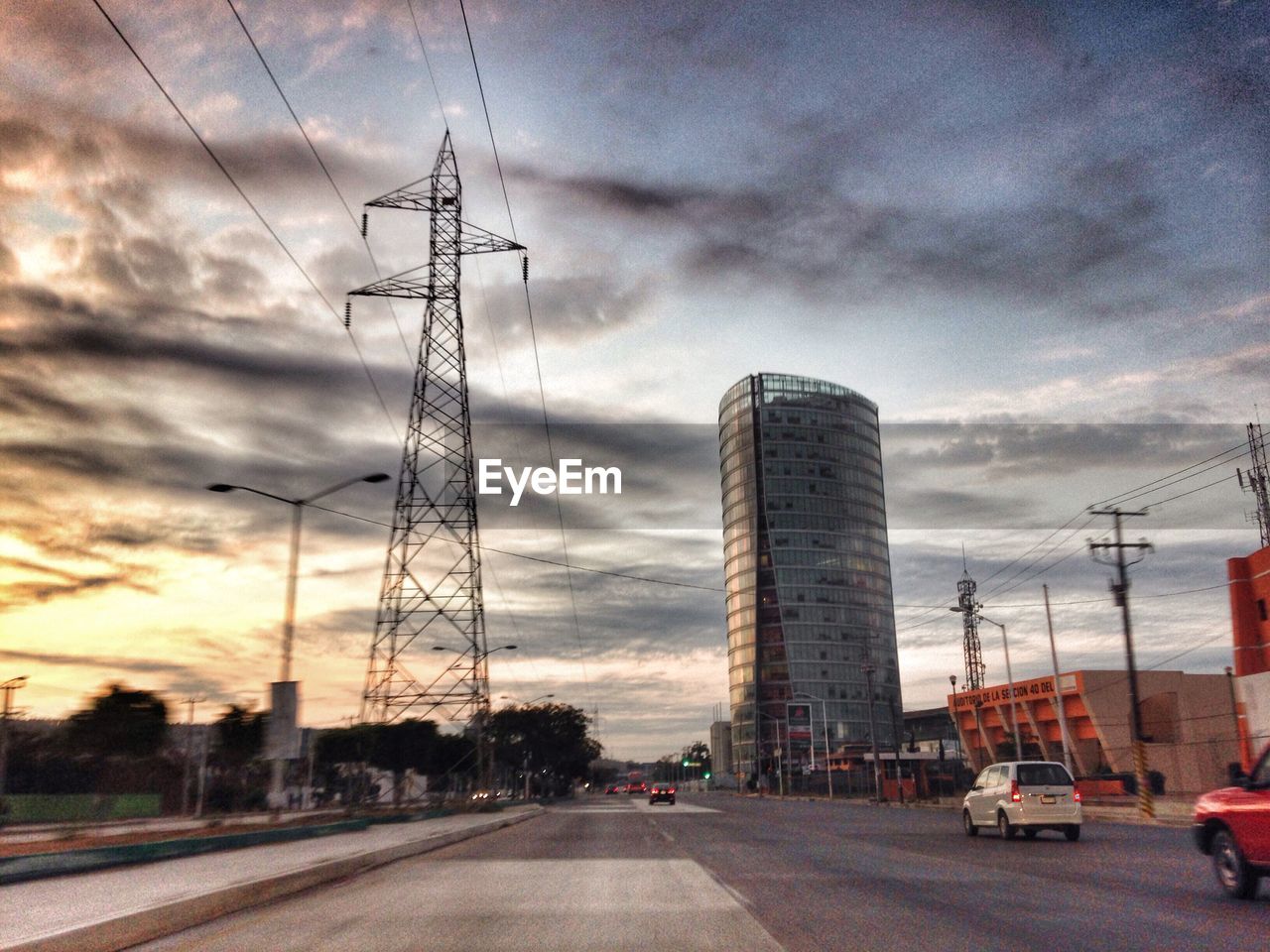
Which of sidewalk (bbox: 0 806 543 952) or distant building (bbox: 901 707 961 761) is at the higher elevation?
distant building (bbox: 901 707 961 761)

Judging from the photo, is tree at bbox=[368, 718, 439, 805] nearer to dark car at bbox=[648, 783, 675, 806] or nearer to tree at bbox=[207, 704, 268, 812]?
tree at bbox=[207, 704, 268, 812]

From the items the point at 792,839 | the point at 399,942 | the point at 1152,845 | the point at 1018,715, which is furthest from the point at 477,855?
the point at 1018,715

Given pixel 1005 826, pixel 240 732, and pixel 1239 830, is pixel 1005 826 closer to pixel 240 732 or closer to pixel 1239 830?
pixel 1239 830

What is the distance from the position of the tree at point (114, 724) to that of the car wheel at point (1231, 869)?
103 feet

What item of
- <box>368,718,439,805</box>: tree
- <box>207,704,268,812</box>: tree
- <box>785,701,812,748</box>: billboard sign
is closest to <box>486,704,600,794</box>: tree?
<box>368,718,439,805</box>: tree

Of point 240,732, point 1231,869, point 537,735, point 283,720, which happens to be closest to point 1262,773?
point 1231,869

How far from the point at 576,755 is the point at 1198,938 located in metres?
110

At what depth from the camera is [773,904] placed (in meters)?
11.7

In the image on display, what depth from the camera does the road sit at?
912cm

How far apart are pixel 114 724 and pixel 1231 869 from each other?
31864 millimetres

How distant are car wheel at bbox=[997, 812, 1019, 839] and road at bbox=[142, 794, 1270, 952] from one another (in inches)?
88.4

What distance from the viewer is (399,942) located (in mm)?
8977

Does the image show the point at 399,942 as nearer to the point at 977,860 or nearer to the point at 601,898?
the point at 601,898

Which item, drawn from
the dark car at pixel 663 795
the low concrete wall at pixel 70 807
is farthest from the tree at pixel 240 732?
the dark car at pixel 663 795
